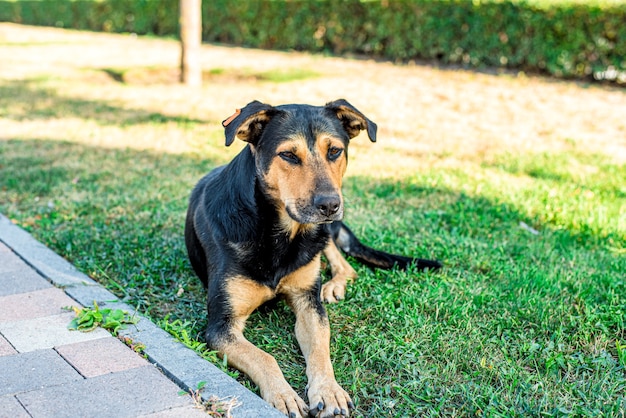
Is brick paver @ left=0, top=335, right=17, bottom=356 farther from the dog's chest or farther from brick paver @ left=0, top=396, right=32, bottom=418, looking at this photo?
the dog's chest

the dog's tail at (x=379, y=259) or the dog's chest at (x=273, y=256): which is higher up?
the dog's chest at (x=273, y=256)

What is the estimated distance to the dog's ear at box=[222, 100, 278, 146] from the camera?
405cm

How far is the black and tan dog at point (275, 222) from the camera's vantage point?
394 centimetres

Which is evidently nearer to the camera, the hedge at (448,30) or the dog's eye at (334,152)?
the dog's eye at (334,152)

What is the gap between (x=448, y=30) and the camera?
51.0 ft

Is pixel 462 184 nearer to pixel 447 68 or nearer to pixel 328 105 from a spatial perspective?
pixel 328 105

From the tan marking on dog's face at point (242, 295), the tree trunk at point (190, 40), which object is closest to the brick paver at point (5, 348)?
the tan marking on dog's face at point (242, 295)

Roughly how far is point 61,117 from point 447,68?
8666 millimetres

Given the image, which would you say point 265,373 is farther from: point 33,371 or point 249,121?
point 249,121

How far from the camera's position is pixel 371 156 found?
884cm

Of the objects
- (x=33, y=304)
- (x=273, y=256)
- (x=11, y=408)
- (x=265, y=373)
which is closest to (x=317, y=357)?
(x=265, y=373)

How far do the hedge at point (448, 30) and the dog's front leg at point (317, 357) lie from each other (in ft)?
37.3

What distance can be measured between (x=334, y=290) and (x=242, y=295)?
94 centimetres

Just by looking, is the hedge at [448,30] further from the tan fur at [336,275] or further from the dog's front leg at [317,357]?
the dog's front leg at [317,357]
